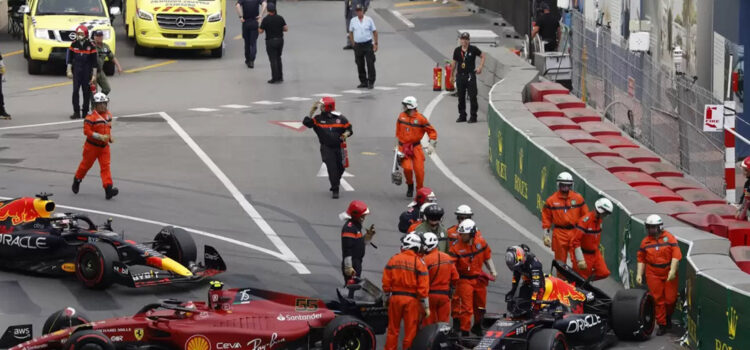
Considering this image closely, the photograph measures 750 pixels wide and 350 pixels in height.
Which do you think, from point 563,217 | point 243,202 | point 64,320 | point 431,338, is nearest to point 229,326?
point 64,320

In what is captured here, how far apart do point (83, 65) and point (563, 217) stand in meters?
13.8

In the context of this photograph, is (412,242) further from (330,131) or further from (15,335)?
(330,131)

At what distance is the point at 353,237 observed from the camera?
17844mm

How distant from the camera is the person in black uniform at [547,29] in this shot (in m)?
34.0

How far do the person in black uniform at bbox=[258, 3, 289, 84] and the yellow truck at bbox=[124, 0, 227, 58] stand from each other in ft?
9.73

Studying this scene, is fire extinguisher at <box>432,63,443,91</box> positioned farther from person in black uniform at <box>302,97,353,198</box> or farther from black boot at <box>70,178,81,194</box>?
black boot at <box>70,178,81,194</box>

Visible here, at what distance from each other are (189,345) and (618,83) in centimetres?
1439

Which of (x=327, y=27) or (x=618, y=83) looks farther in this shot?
(x=327, y=27)

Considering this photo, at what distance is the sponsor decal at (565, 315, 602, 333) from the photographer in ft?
53.7

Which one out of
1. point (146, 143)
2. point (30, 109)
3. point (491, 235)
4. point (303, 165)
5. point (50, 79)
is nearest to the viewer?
point (491, 235)

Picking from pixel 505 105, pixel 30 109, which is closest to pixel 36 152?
pixel 30 109

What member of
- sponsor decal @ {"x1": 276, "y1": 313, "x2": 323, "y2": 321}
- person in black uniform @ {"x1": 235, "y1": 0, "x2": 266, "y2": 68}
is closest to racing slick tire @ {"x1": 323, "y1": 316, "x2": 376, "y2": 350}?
sponsor decal @ {"x1": 276, "y1": 313, "x2": 323, "y2": 321}

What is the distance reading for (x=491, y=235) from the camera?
22.1 m

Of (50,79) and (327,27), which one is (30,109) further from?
(327,27)
